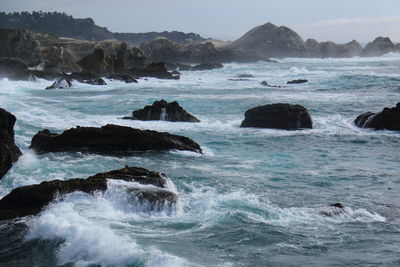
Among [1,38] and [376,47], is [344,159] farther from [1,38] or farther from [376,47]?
[376,47]

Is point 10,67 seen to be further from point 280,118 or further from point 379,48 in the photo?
point 379,48

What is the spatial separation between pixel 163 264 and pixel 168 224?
2.02 metres

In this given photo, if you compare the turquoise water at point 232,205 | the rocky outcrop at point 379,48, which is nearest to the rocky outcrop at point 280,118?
the turquoise water at point 232,205


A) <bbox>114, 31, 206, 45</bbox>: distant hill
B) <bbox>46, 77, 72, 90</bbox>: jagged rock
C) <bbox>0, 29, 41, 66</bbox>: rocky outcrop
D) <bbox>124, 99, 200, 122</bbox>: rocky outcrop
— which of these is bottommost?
<bbox>46, 77, 72, 90</bbox>: jagged rock

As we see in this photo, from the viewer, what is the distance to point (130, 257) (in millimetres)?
7129

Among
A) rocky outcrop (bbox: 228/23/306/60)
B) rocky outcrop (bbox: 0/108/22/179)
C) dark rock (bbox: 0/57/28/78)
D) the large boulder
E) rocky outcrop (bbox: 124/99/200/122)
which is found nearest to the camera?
rocky outcrop (bbox: 0/108/22/179)

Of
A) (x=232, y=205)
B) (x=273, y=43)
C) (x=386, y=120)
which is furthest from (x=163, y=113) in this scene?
(x=273, y=43)

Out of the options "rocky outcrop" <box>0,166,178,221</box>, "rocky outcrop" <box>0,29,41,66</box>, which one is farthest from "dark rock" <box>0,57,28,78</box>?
"rocky outcrop" <box>0,166,178,221</box>

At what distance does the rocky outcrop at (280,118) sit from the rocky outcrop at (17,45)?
1991 inches

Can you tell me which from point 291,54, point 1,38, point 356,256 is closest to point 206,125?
point 356,256

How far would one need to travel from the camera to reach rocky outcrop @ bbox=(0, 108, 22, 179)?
1197cm

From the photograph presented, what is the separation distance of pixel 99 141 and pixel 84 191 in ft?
18.2

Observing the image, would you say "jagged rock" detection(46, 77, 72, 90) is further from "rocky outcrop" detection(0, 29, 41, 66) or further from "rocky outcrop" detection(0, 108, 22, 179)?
"rocky outcrop" detection(0, 108, 22, 179)

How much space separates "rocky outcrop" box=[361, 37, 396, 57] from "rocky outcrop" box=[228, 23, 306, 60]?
13681 millimetres
